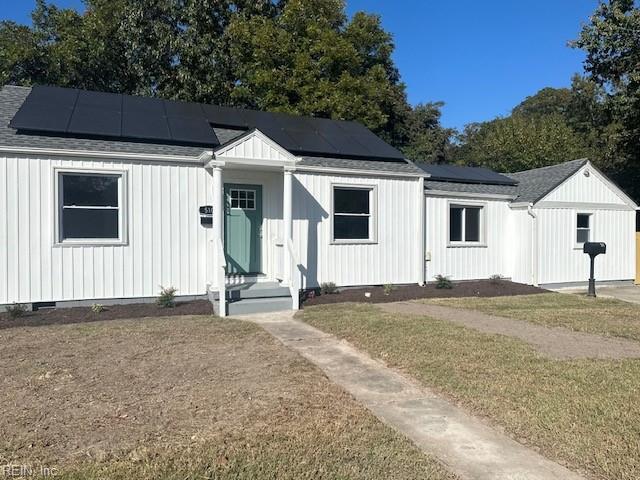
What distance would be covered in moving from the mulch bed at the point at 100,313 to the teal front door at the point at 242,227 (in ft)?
4.63

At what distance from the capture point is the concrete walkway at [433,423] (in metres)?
Answer: 3.34

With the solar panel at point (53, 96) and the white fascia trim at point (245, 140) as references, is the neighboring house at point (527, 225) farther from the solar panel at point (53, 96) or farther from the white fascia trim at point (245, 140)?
the solar panel at point (53, 96)

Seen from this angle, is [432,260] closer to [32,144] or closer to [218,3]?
[32,144]

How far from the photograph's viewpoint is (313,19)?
23375 mm

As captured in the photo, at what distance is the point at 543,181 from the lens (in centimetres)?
1479

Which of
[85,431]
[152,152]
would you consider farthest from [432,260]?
[85,431]

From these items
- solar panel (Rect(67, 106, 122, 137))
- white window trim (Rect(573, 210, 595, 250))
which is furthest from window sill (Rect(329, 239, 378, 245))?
white window trim (Rect(573, 210, 595, 250))

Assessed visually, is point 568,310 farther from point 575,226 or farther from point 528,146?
point 528,146

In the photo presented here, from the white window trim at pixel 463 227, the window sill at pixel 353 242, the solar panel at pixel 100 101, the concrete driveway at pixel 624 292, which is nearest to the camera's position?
the solar panel at pixel 100 101

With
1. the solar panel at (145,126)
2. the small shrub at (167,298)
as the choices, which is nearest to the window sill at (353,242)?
the small shrub at (167,298)

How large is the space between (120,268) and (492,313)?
24.2 ft

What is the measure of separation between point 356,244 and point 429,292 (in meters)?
2.17

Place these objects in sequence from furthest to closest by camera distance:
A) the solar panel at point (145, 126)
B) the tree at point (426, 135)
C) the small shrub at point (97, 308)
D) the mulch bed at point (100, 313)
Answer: the tree at point (426, 135), the solar panel at point (145, 126), the small shrub at point (97, 308), the mulch bed at point (100, 313)

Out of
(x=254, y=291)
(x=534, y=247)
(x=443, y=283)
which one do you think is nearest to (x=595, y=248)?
(x=534, y=247)
